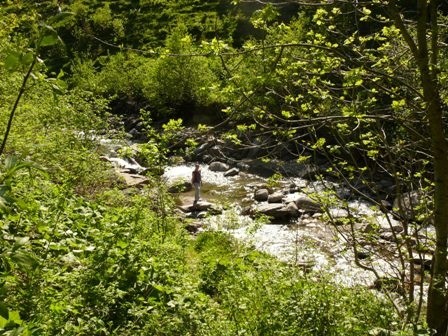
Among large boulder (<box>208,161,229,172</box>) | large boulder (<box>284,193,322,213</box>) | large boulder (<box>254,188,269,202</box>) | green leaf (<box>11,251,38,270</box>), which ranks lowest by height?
green leaf (<box>11,251,38,270</box>)

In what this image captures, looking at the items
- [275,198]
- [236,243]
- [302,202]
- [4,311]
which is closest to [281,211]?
[302,202]

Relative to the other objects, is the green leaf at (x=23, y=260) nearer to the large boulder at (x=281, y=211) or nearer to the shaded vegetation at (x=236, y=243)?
the shaded vegetation at (x=236, y=243)

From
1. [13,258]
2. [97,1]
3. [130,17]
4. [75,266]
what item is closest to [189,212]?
[75,266]

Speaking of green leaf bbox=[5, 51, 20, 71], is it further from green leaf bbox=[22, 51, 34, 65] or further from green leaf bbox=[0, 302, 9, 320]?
green leaf bbox=[0, 302, 9, 320]

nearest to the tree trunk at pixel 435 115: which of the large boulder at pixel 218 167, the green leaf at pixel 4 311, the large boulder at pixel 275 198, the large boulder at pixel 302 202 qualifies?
the green leaf at pixel 4 311

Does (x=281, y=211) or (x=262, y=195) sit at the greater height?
(x=262, y=195)

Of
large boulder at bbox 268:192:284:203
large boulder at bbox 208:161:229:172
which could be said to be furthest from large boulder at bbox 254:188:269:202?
large boulder at bbox 208:161:229:172

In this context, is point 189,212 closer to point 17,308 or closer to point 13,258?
point 17,308

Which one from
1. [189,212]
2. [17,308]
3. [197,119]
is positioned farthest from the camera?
[197,119]

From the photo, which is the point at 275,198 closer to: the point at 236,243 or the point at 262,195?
the point at 262,195

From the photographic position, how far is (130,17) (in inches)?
3214

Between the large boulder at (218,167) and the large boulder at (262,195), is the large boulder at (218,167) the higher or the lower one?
the higher one

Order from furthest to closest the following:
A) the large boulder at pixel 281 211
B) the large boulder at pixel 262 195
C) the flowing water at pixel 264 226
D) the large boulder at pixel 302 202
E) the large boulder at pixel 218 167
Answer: the large boulder at pixel 218 167
the large boulder at pixel 262 195
the large boulder at pixel 302 202
the large boulder at pixel 281 211
the flowing water at pixel 264 226

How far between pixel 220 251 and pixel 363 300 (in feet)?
18.9
